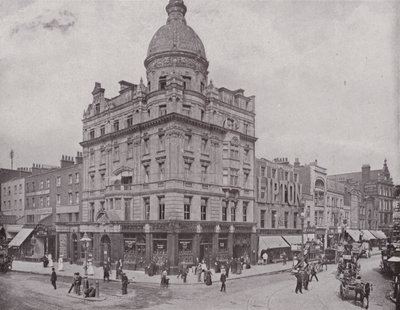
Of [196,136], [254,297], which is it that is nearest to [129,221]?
[196,136]

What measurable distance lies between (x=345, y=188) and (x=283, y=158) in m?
17.3

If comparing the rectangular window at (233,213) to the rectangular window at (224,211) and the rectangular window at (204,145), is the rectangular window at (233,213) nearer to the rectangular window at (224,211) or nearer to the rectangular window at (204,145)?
the rectangular window at (224,211)

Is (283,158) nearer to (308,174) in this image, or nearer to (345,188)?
(308,174)

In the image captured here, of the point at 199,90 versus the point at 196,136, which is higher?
the point at 199,90

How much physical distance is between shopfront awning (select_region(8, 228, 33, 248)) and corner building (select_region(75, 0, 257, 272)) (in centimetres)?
798

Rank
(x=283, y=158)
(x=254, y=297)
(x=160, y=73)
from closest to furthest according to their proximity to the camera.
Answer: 1. (x=254, y=297)
2. (x=160, y=73)
3. (x=283, y=158)

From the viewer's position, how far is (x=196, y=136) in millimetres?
37875

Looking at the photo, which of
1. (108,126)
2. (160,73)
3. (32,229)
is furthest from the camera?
(32,229)

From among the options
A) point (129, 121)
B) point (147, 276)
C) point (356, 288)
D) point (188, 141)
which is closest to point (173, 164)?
point (188, 141)

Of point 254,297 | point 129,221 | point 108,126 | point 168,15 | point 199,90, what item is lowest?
point 254,297

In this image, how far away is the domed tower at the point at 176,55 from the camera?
38.4 metres

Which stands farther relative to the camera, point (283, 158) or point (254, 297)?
point (283, 158)

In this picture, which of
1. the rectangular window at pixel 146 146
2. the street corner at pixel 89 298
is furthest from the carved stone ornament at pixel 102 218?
the street corner at pixel 89 298

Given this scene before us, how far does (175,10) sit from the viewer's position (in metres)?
39.5
